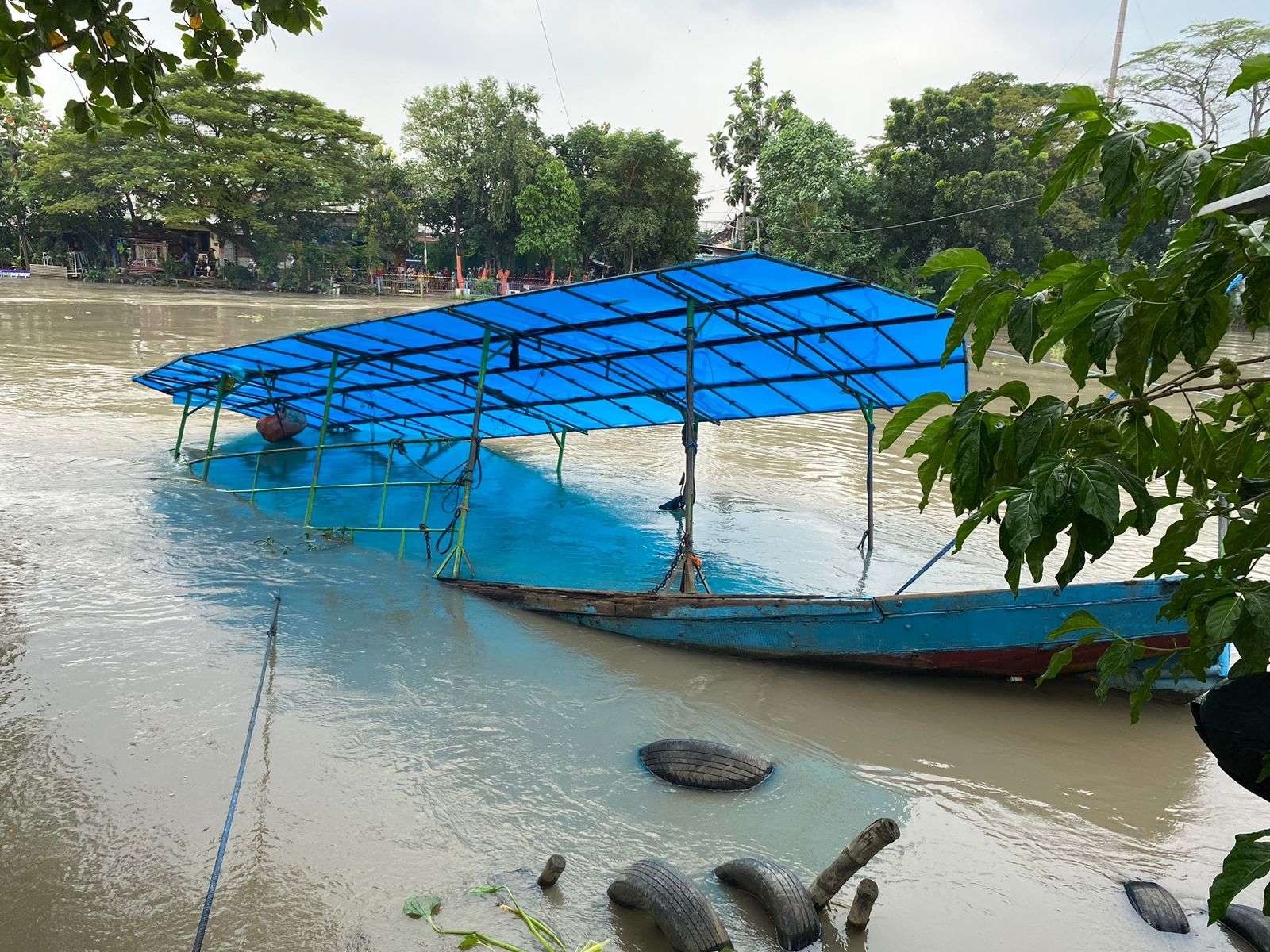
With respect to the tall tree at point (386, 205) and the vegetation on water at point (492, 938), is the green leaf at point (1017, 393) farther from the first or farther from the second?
the tall tree at point (386, 205)

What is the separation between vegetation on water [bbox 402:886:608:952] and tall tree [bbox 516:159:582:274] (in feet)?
152

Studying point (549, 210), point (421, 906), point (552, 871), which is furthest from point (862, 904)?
point (549, 210)

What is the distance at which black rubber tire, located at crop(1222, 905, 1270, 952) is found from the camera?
Result: 4355 millimetres

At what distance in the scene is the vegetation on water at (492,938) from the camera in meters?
3.95

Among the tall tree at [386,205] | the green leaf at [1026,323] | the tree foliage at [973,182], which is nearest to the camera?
the green leaf at [1026,323]

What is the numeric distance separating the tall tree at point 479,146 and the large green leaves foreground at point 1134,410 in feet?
161

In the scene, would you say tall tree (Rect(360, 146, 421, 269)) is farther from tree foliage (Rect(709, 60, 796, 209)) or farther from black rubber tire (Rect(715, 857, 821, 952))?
black rubber tire (Rect(715, 857, 821, 952))

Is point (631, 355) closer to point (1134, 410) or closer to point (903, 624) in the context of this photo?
point (903, 624)

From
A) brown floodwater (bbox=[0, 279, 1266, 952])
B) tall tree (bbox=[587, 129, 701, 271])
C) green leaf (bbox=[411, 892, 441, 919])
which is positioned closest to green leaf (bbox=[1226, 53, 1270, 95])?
brown floodwater (bbox=[0, 279, 1266, 952])

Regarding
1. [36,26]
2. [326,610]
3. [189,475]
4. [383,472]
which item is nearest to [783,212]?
[383,472]

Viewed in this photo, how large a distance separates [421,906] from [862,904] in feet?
7.47

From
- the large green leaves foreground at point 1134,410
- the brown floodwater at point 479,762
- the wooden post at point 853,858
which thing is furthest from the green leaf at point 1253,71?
the brown floodwater at point 479,762

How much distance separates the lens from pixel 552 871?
176 inches

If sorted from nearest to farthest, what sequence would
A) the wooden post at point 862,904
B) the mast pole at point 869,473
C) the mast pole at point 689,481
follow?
the wooden post at point 862,904 → the mast pole at point 689,481 → the mast pole at point 869,473
